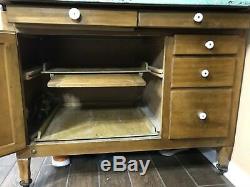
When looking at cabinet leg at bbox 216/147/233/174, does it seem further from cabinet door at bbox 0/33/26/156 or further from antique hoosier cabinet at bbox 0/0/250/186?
cabinet door at bbox 0/33/26/156

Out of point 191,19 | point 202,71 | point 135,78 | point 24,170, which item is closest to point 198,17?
point 191,19

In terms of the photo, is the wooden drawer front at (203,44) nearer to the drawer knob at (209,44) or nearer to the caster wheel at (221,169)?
the drawer knob at (209,44)

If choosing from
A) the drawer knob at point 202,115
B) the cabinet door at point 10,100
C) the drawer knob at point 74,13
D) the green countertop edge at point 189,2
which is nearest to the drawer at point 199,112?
the drawer knob at point 202,115

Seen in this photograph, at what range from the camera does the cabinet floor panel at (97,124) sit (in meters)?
1.06

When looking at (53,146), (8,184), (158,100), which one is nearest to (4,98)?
(53,146)

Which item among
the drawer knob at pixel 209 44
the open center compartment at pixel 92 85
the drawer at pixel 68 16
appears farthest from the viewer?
the open center compartment at pixel 92 85

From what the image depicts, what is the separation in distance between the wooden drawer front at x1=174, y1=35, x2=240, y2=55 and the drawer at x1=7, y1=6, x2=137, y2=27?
21cm

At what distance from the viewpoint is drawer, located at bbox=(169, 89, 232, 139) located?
1000mm

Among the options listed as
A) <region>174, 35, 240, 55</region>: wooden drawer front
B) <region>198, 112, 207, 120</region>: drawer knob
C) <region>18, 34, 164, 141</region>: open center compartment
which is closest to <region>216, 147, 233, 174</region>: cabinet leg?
<region>198, 112, 207, 120</region>: drawer knob

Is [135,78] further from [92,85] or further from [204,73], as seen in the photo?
[204,73]

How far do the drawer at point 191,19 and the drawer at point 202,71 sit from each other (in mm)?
138

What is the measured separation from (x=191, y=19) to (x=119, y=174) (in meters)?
0.78

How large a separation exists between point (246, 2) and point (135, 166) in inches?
35.3

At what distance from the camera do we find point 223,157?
1.11 metres
